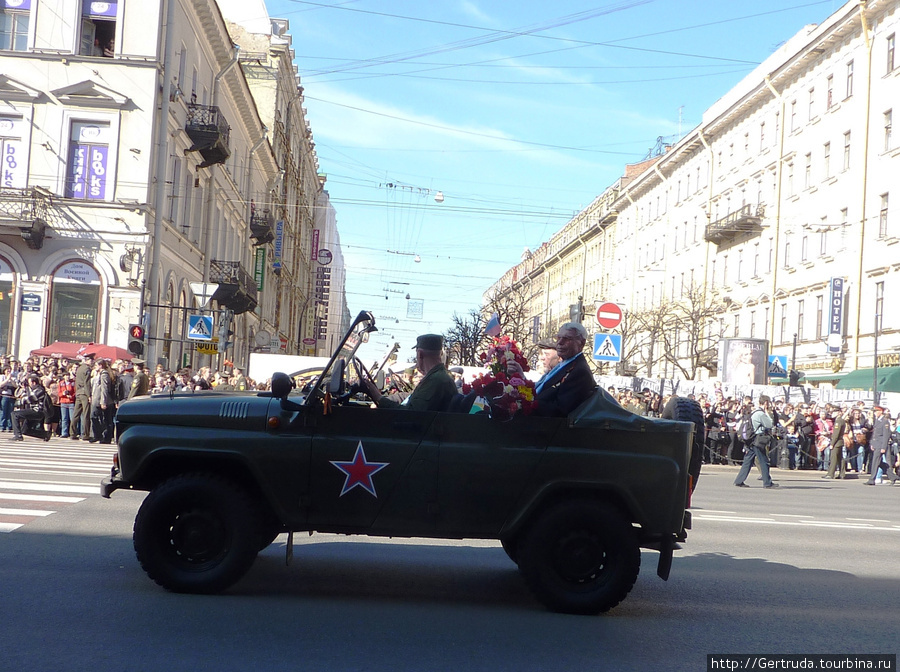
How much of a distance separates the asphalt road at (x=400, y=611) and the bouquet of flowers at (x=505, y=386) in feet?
4.29

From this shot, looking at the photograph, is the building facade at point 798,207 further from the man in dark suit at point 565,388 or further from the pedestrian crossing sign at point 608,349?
the man in dark suit at point 565,388

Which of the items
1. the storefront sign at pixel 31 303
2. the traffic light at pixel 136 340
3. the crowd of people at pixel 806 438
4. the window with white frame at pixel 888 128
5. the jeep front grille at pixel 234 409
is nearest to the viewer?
the jeep front grille at pixel 234 409

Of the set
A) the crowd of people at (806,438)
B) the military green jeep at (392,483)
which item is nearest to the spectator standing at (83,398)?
the crowd of people at (806,438)

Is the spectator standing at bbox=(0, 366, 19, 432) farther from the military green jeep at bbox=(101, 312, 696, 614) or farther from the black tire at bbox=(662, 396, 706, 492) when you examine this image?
the black tire at bbox=(662, 396, 706, 492)

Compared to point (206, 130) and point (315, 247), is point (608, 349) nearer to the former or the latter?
point (206, 130)

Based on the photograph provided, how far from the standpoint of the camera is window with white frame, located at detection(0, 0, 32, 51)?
30.2 metres

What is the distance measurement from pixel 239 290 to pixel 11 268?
522 inches

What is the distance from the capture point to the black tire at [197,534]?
21.5ft

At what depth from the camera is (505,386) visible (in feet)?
21.9

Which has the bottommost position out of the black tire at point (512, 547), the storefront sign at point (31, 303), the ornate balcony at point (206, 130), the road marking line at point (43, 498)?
the road marking line at point (43, 498)

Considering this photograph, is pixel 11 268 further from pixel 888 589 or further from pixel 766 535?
pixel 888 589

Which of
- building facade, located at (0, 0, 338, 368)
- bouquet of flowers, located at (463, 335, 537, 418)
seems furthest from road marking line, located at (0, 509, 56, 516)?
building facade, located at (0, 0, 338, 368)

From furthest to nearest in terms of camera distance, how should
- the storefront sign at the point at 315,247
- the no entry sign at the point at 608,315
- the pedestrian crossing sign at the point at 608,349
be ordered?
→ 1. the storefront sign at the point at 315,247
2. the pedestrian crossing sign at the point at 608,349
3. the no entry sign at the point at 608,315

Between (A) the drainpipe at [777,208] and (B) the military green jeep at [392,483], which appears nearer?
(B) the military green jeep at [392,483]
